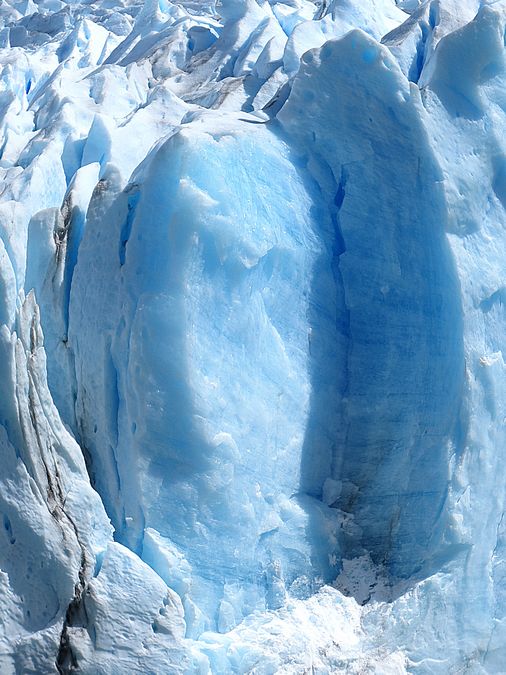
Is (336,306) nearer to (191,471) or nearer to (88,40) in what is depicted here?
(191,471)

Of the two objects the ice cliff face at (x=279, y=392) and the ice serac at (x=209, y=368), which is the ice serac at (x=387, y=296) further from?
the ice serac at (x=209, y=368)

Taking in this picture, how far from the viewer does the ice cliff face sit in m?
2.32

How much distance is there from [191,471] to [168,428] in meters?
0.16

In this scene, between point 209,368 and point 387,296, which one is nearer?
point 209,368

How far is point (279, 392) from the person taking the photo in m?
2.73

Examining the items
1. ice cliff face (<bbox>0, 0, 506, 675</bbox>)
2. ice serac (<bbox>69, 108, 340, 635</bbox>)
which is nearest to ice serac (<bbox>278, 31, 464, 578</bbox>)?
ice cliff face (<bbox>0, 0, 506, 675</bbox>)

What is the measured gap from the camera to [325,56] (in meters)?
3.00

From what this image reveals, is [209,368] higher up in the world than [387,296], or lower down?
lower down

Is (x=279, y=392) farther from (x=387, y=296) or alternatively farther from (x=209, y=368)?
(x=387, y=296)

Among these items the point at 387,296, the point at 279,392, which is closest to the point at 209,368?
the point at 279,392

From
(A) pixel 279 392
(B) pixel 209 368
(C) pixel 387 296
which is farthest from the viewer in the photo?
(C) pixel 387 296

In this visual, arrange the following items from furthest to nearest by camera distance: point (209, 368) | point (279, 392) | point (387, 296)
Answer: point (387, 296), point (279, 392), point (209, 368)

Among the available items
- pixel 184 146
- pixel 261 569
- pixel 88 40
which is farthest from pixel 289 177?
pixel 88 40

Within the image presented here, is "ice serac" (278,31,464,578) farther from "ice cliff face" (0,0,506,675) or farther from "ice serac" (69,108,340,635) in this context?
"ice serac" (69,108,340,635)
